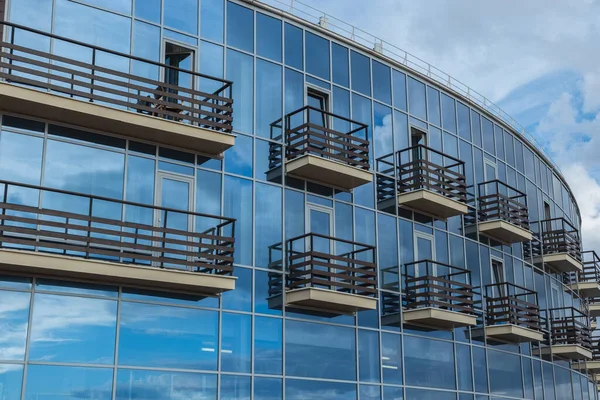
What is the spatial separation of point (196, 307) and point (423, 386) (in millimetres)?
8966

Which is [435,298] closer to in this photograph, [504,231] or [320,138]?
[504,231]

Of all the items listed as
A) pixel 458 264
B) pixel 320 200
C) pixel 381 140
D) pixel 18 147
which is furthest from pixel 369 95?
pixel 18 147

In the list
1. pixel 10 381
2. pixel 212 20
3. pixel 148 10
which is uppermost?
pixel 212 20

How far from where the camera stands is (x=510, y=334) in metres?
29.5

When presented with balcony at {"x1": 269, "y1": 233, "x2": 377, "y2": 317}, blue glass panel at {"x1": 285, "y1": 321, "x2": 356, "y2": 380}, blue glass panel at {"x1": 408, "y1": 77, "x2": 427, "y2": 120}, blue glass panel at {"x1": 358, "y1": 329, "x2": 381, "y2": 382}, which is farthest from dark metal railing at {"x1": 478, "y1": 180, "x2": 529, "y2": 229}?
blue glass panel at {"x1": 285, "y1": 321, "x2": 356, "y2": 380}

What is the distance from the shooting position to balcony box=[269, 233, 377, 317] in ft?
74.8

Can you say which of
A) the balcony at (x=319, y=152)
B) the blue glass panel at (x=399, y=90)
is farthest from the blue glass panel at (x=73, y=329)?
the blue glass panel at (x=399, y=90)

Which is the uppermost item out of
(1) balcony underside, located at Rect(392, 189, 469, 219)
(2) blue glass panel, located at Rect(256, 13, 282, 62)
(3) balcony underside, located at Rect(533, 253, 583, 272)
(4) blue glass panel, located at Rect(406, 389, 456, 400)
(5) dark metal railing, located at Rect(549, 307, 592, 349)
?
(2) blue glass panel, located at Rect(256, 13, 282, 62)

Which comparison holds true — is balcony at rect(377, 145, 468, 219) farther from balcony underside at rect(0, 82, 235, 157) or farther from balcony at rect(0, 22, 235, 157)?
balcony underside at rect(0, 82, 235, 157)

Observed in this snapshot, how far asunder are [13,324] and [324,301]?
8139 mm

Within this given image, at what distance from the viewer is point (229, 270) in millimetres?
20781

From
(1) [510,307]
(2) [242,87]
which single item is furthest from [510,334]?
(2) [242,87]

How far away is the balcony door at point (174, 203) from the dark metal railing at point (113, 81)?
1.56 m

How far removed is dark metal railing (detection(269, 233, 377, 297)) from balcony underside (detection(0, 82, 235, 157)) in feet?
11.8
